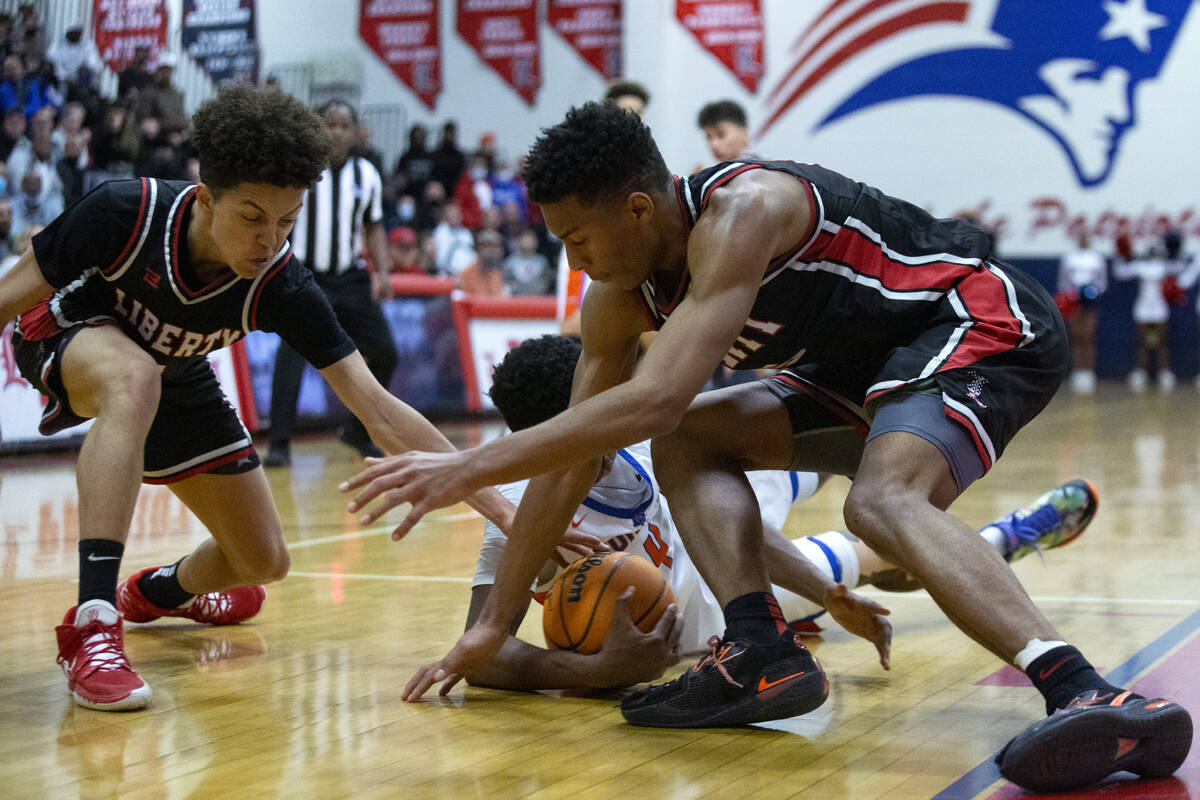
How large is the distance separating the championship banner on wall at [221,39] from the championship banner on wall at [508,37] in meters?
4.00

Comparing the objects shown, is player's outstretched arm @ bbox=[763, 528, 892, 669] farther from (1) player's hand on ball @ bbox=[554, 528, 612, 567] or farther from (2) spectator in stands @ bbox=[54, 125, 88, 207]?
(2) spectator in stands @ bbox=[54, 125, 88, 207]

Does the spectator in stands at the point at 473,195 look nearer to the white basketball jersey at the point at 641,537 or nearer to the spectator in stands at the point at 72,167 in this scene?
the spectator in stands at the point at 72,167

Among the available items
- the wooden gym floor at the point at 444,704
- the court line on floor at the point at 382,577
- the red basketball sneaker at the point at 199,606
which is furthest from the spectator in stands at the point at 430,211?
the red basketball sneaker at the point at 199,606

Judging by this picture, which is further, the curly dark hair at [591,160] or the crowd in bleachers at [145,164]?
the crowd in bleachers at [145,164]

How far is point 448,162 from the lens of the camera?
1938 cm

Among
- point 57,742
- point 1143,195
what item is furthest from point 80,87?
point 1143,195

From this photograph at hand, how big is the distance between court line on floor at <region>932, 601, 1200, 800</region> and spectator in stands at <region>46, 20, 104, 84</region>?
13702mm

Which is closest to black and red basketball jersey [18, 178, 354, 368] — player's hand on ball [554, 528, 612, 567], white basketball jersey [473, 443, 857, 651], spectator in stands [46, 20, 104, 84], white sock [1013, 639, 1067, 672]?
white basketball jersey [473, 443, 857, 651]

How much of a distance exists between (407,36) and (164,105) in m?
7.08

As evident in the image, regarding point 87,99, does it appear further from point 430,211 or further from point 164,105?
point 430,211

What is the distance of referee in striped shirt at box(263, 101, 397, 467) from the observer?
8695mm

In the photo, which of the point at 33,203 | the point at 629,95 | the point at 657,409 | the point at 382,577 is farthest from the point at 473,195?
the point at 657,409

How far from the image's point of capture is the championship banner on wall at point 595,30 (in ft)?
68.3

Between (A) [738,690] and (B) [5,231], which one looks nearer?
(A) [738,690]
